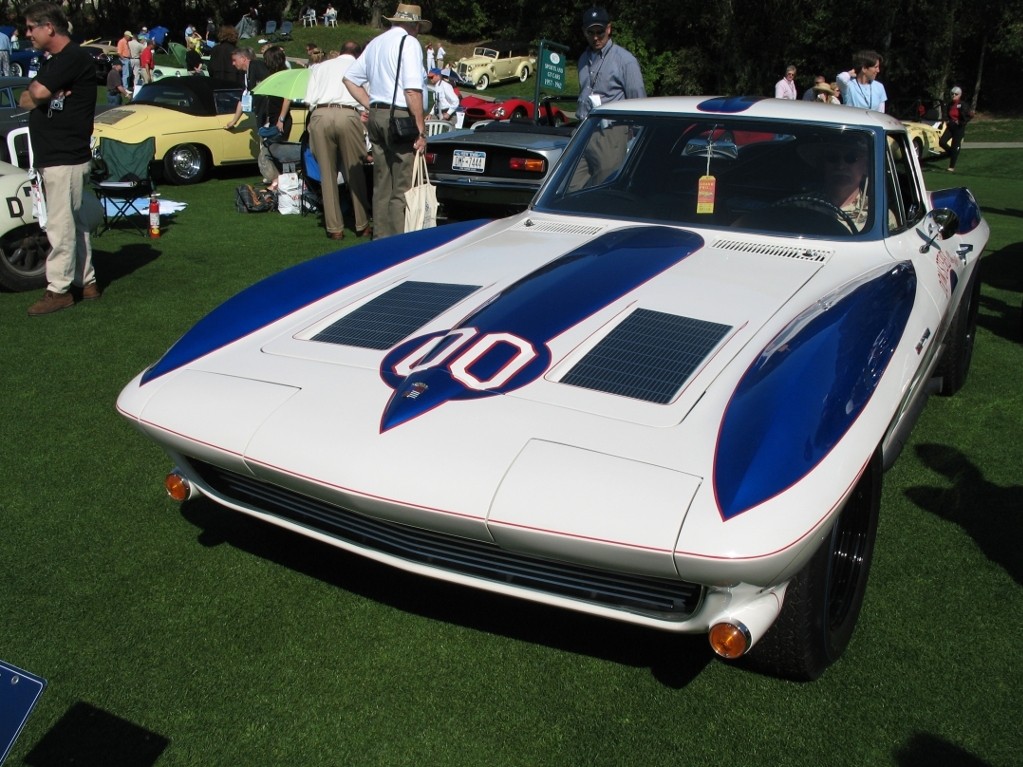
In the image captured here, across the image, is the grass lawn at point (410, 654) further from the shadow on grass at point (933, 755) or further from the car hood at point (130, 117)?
→ the car hood at point (130, 117)

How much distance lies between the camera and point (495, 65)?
32.4 meters

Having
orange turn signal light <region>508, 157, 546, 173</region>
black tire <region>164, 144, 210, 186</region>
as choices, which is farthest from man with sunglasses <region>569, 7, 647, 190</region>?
black tire <region>164, 144, 210, 186</region>

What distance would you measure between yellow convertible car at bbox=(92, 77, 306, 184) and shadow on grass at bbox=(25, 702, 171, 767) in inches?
362

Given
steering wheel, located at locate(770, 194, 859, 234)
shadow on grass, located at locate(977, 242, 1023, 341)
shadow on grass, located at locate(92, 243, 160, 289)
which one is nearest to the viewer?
steering wheel, located at locate(770, 194, 859, 234)

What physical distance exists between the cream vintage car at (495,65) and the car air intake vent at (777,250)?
29.0 m

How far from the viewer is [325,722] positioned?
7.84 ft

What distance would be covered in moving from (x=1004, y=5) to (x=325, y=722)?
3098 cm

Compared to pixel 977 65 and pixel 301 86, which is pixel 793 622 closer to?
pixel 301 86

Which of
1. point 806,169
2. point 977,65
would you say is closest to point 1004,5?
point 977,65

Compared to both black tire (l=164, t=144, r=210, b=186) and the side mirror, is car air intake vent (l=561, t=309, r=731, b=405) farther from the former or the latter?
black tire (l=164, t=144, r=210, b=186)

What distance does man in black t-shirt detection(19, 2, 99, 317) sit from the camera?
17.3 feet

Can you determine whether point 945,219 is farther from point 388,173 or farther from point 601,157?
point 388,173

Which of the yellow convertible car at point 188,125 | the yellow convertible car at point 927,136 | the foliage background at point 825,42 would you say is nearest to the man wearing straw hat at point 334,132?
the yellow convertible car at point 188,125

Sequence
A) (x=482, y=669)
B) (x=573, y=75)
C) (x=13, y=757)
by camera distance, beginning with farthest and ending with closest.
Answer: (x=573, y=75) → (x=482, y=669) → (x=13, y=757)
